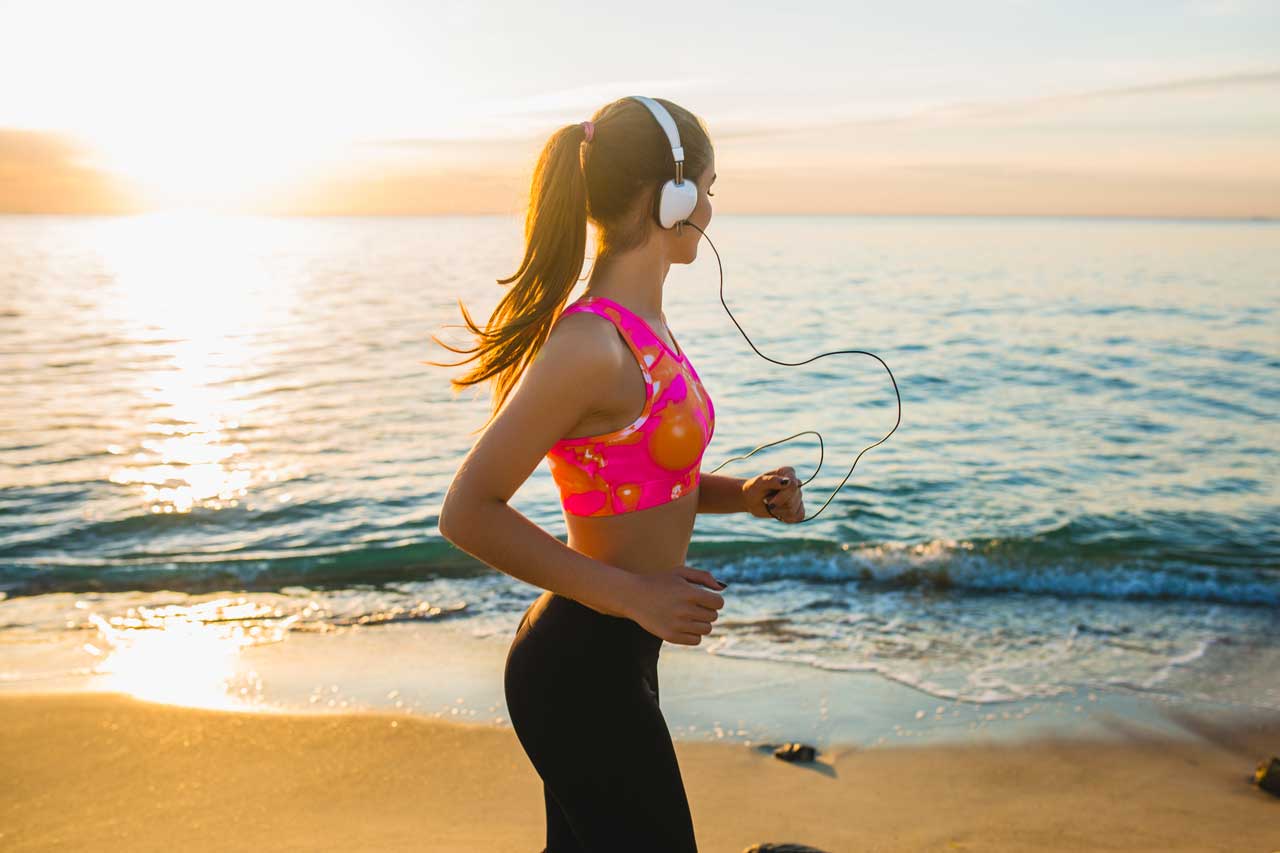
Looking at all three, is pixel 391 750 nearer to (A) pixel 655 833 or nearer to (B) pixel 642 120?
(A) pixel 655 833

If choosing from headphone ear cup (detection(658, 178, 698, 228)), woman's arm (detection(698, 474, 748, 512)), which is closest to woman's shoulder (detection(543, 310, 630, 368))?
headphone ear cup (detection(658, 178, 698, 228))

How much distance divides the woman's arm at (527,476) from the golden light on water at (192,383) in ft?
30.6

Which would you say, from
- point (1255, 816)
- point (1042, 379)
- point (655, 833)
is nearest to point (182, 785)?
point (655, 833)

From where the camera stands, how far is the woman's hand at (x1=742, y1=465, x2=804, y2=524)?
2.55 meters

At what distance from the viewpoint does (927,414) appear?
15.0 meters

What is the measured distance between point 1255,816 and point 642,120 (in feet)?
12.9

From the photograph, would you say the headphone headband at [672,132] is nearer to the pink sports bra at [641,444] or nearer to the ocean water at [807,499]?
the pink sports bra at [641,444]

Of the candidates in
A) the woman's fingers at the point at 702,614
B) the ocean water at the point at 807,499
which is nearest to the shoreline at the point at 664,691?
the ocean water at the point at 807,499

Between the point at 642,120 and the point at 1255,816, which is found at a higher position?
the point at 642,120

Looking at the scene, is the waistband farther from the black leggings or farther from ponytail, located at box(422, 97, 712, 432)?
ponytail, located at box(422, 97, 712, 432)

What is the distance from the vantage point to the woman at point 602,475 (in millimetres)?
1999

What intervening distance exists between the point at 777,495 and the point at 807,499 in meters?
8.37

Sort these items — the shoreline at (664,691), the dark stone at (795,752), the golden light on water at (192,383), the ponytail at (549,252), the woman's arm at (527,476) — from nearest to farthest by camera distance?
the woman's arm at (527,476) → the ponytail at (549,252) → the dark stone at (795,752) → the shoreline at (664,691) → the golden light on water at (192,383)

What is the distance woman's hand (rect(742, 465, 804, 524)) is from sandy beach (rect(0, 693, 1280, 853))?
2.08 meters
